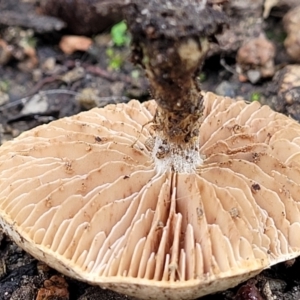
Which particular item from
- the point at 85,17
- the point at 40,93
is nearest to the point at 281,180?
the point at 40,93

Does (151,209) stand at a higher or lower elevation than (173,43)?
lower

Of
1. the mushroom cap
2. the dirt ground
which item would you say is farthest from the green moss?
the mushroom cap

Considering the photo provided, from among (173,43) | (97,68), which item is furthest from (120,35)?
(173,43)

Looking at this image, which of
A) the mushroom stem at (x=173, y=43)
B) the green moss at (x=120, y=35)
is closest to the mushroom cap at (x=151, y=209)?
the mushroom stem at (x=173, y=43)

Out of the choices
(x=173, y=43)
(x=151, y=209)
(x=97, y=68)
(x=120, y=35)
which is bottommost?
(x=97, y=68)

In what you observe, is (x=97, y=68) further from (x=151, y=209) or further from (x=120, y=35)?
(x=151, y=209)

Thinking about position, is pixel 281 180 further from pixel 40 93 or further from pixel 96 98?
pixel 40 93

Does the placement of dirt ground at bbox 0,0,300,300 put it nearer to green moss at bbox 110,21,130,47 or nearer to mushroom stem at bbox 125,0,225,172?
Result: green moss at bbox 110,21,130,47
